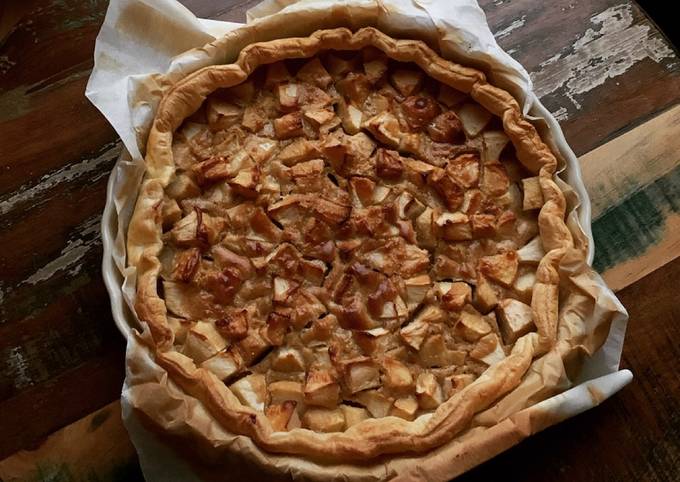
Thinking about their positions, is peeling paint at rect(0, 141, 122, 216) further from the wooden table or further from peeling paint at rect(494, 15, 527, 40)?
peeling paint at rect(494, 15, 527, 40)

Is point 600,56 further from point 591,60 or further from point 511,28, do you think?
point 511,28

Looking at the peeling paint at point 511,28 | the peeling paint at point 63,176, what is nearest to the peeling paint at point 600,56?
the peeling paint at point 511,28

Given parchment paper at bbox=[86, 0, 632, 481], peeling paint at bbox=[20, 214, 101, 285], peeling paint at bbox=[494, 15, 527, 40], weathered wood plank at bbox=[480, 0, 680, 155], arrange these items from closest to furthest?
parchment paper at bbox=[86, 0, 632, 481]
peeling paint at bbox=[20, 214, 101, 285]
weathered wood plank at bbox=[480, 0, 680, 155]
peeling paint at bbox=[494, 15, 527, 40]

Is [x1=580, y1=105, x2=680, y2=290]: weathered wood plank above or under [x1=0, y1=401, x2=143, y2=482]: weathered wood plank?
under

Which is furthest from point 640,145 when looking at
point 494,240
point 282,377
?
point 282,377

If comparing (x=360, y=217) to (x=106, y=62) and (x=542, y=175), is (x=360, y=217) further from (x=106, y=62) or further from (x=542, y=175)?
(x=106, y=62)

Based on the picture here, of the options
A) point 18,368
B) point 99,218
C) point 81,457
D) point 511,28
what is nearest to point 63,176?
point 99,218

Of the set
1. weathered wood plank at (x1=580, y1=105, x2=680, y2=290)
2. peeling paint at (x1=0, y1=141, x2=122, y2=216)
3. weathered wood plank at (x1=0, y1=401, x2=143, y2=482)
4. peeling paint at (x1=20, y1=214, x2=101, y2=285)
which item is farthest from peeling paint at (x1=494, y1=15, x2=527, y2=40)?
→ weathered wood plank at (x1=0, y1=401, x2=143, y2=482)

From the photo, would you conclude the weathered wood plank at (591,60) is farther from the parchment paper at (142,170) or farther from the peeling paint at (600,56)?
the parchment paper at (142,170)
